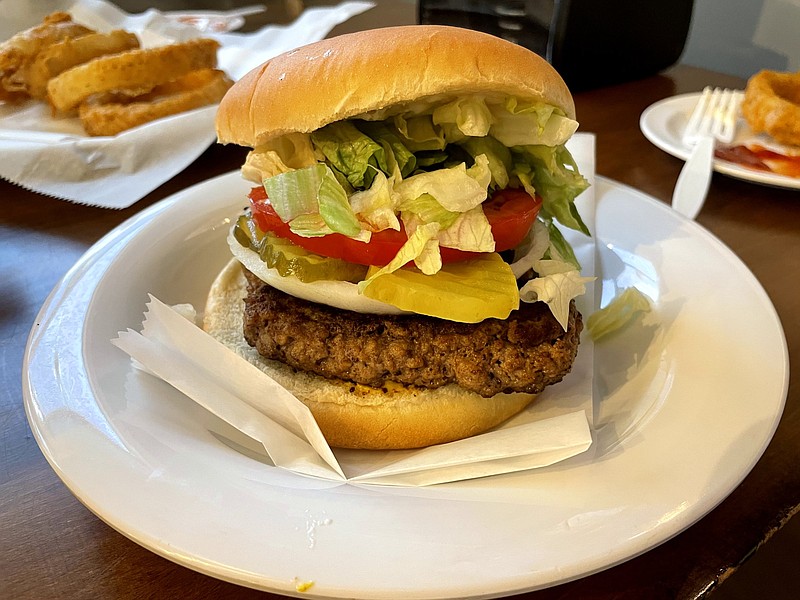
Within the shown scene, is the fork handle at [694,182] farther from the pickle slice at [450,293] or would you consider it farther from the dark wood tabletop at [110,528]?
the pickle slice at [450,293]

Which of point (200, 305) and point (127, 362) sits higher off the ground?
point (127, 362)

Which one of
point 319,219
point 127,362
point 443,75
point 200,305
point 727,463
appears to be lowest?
point 200,305

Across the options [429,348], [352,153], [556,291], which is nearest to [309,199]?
[352,153]

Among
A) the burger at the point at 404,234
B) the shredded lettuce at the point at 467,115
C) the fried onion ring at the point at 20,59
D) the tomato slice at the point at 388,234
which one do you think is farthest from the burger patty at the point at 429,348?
the fried onion ring at the point at 20,59

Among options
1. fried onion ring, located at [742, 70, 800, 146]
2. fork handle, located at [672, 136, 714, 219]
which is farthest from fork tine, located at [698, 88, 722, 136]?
fork handle, located at [672, 136, 714, 219]

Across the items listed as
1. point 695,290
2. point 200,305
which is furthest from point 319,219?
point 695,290

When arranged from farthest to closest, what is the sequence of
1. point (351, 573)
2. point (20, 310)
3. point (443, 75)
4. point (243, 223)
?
point (20, 310) < point (243, 223) < point (443, 75) < point (351, 573)

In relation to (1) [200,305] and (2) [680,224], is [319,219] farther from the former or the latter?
(2) [680,224]
